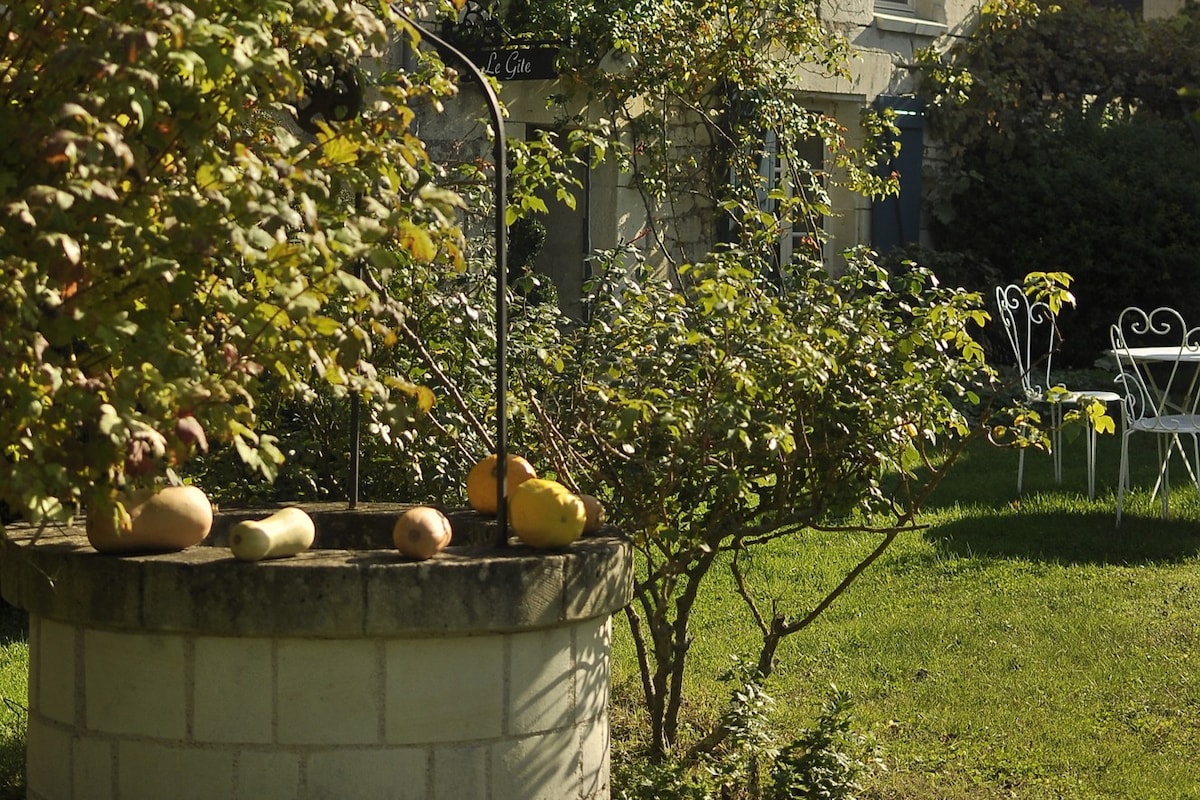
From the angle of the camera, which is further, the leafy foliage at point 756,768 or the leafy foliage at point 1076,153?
the leafy foliage at point 1076,153

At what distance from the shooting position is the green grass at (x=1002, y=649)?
421cm

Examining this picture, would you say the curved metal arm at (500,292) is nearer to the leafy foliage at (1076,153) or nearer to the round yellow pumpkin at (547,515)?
the round yellow pumpkin at (547,515)

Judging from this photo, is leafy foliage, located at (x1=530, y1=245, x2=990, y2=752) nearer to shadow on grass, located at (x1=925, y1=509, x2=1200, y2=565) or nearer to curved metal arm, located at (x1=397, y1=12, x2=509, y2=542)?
curved metal arm, located at (x1=397, y1=12, x2=509, y2=542)

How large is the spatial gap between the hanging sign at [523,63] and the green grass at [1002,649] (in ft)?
11.7

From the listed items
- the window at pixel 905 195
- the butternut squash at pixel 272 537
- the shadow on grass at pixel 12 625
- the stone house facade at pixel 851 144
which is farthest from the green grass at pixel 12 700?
the window at pixel 905 195

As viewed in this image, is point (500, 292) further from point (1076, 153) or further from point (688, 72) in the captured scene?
point (1076, 153)

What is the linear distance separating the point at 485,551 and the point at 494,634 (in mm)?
227

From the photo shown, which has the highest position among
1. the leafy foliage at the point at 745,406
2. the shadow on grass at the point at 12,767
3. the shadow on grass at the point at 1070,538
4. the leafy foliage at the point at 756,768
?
the leafy foliage at the point at 745,406

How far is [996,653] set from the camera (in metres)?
5.23

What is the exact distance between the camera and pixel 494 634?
118 inches

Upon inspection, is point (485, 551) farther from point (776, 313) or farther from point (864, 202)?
point (864, 202)

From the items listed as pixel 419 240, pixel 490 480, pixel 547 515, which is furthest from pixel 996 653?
pixel 419 240

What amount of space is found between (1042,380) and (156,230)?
28.4 feet

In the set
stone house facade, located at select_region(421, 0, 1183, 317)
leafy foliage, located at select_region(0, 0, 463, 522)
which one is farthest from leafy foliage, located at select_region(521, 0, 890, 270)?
leafy foliage, located at select_region(0, 0, 463, 522)
